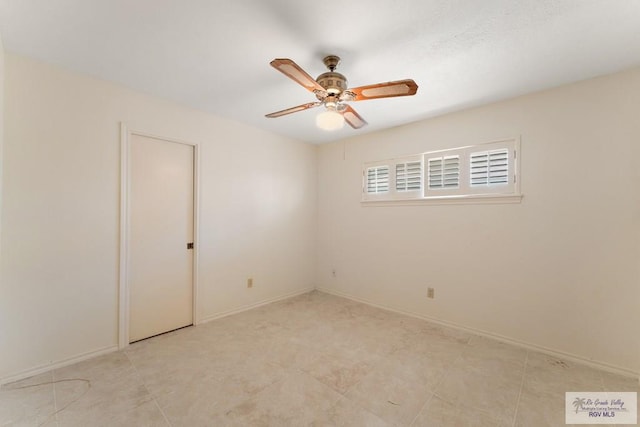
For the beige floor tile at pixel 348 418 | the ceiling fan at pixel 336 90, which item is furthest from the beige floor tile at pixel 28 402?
the ceiling fan at pixel 336 90

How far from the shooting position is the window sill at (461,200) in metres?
2.59

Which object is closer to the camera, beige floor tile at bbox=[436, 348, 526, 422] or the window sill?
beige floor tile at bbox=[436, 348, 526, 422]

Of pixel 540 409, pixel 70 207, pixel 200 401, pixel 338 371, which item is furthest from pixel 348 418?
pixel 70 207

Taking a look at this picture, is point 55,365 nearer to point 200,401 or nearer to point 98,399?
point 98,399

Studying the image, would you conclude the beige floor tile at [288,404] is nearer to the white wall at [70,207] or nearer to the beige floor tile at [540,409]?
the beige floor tile at [540,409]

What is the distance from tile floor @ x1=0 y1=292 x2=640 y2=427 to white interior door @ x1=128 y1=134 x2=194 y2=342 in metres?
0.23

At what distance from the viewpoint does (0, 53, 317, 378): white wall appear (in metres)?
1.95

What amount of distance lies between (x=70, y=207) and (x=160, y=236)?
737 millimetres

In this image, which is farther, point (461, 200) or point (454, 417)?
point (461, 200)

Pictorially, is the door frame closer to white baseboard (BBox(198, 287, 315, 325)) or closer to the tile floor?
the tile floor

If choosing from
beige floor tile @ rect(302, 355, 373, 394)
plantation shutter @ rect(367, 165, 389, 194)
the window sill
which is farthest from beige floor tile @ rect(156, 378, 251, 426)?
plantation shutter @ rect(367, 165, 389, 194)

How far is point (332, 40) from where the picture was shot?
173 cm

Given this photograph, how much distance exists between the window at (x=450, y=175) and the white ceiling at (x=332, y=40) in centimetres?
59

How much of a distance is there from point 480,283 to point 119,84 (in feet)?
13.2
